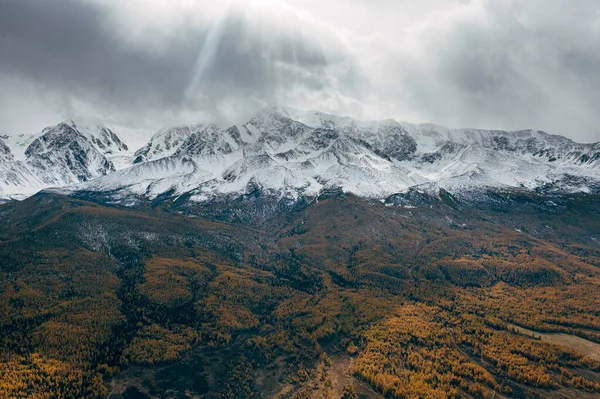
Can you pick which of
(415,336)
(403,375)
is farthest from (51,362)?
(415,336)

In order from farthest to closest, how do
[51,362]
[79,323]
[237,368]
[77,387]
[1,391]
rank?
[79,323] < [237,368] < [51,362] < [77,387] < [1,391]

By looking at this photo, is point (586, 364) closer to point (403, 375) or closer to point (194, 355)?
point (403, 375)

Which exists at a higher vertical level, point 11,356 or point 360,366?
point 360,366

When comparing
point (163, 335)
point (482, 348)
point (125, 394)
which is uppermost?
point (482, 348)

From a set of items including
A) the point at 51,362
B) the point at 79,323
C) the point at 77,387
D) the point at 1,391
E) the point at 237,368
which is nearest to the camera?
the point at 1,391

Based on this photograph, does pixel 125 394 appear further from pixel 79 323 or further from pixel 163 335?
pixel 79 323

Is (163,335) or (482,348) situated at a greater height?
(482,348)

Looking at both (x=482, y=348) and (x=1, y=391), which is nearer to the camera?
(x=1, y=391)

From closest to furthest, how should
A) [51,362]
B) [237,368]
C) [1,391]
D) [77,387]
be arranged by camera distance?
[1,391] < [77,387] < [51,362] < [237,368]

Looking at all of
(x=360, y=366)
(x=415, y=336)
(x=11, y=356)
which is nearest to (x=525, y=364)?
(x=415, y=336)
